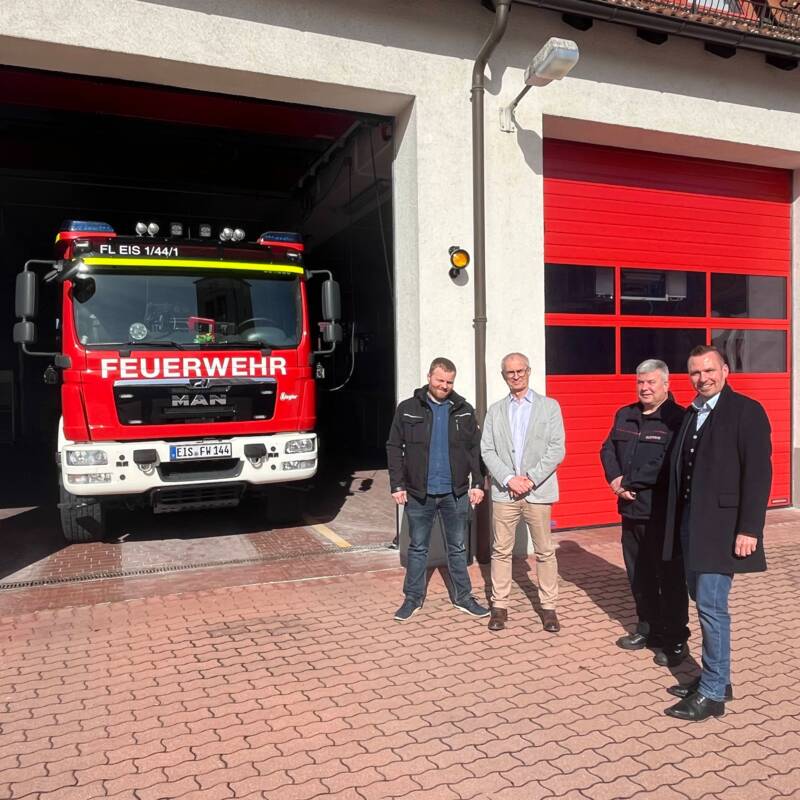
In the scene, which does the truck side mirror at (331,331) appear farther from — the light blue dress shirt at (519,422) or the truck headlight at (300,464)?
the light blue dress shirt at (519,422)

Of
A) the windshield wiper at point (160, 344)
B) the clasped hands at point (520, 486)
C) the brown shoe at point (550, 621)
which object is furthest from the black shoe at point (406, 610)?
the windshield wiper at point (160, 344)

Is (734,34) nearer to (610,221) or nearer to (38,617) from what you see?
(610,221)

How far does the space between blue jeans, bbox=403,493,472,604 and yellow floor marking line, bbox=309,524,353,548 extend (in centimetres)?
202

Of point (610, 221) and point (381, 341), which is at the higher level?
point (610, 221)

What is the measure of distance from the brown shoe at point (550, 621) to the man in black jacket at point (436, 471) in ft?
1.37

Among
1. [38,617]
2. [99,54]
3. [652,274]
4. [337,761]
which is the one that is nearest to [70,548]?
[38,617]

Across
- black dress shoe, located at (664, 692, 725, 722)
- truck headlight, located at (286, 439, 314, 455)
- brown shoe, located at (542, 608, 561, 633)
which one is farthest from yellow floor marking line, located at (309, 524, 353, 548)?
black dress shoe, located at (664, 692, 725, 722)

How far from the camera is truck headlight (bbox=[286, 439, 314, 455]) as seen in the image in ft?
23.8

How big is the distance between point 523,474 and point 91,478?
4060mm

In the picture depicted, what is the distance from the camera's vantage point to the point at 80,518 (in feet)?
23.1

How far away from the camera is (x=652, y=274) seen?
25.1ft

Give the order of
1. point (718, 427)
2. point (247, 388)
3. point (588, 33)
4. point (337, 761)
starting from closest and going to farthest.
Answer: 1. point (337, 761)
2. point (718, 427)
3. point (588, 33)
4. point (247, 388)

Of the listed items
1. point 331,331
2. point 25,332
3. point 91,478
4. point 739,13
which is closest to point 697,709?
point 331,331

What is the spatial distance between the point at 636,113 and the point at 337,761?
6.22 m
